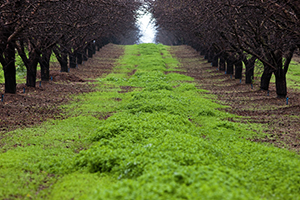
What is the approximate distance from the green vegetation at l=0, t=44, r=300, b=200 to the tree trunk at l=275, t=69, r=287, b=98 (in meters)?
7.01

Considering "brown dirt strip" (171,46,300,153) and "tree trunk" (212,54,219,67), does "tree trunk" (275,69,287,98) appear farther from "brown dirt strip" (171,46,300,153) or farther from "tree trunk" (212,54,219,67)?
"tree trunk" (212,54,219,67)

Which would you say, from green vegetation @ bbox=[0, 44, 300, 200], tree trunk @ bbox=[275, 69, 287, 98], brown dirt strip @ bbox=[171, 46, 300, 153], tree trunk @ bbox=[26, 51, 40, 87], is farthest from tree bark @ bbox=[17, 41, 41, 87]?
tree trunk @ bbox=[275, 69, 287, 98]

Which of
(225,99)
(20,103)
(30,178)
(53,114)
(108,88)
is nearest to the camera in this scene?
(30,178)

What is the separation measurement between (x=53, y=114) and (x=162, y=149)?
739cm

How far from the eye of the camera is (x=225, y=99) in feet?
63.4

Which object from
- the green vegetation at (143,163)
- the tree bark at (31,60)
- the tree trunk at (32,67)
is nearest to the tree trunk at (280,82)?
the green vegetation at (143,163)

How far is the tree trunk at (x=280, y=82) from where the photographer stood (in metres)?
17.7

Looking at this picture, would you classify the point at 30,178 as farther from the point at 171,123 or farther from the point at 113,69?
the point at 113,69

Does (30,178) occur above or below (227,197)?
below

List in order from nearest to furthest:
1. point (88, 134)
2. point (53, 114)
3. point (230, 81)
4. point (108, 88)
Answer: point (88, 134) → point (53, 114) → point (108, 88) → point (230, 81)

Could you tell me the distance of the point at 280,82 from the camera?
17984mm

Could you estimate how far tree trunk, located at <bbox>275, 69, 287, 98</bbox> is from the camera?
695 inches

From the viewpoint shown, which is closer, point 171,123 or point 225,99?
point 171,123

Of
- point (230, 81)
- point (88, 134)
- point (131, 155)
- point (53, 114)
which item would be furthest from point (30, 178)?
point (230, 81)
